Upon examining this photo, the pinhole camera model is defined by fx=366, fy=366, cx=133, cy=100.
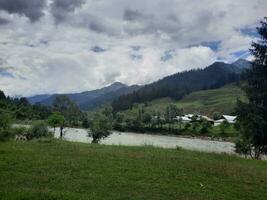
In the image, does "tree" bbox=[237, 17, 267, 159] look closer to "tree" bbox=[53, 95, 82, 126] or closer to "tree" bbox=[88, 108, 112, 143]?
"tree" bbox=[88, 108, 112, 143]

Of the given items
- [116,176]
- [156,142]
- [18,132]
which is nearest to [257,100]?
[116,176]

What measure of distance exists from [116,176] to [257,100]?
2324 centimetres

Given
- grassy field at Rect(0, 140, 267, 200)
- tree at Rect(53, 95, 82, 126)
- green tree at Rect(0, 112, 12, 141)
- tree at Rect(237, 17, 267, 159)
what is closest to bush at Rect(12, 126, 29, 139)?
green tree at Rect(0, 112, 12, 141)

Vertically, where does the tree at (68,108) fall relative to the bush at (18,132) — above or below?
above

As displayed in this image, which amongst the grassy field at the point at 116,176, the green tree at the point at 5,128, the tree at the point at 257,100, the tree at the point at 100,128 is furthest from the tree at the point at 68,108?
the grassy field at the point at 116,176

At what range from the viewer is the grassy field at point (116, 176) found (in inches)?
555

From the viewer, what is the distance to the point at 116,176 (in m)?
16.7

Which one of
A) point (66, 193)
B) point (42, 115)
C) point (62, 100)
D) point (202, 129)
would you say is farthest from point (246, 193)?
point (42, 115)

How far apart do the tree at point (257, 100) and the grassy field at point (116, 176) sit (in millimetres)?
13930

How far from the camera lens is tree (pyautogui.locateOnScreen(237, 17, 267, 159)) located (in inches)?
1347

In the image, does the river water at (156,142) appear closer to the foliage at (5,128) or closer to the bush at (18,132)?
the bush at (18,132)

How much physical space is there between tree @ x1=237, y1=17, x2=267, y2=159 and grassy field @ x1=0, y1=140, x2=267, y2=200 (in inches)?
548

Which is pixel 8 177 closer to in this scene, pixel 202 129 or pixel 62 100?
pixel 62 100

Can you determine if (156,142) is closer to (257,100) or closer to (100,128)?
(100,128)
